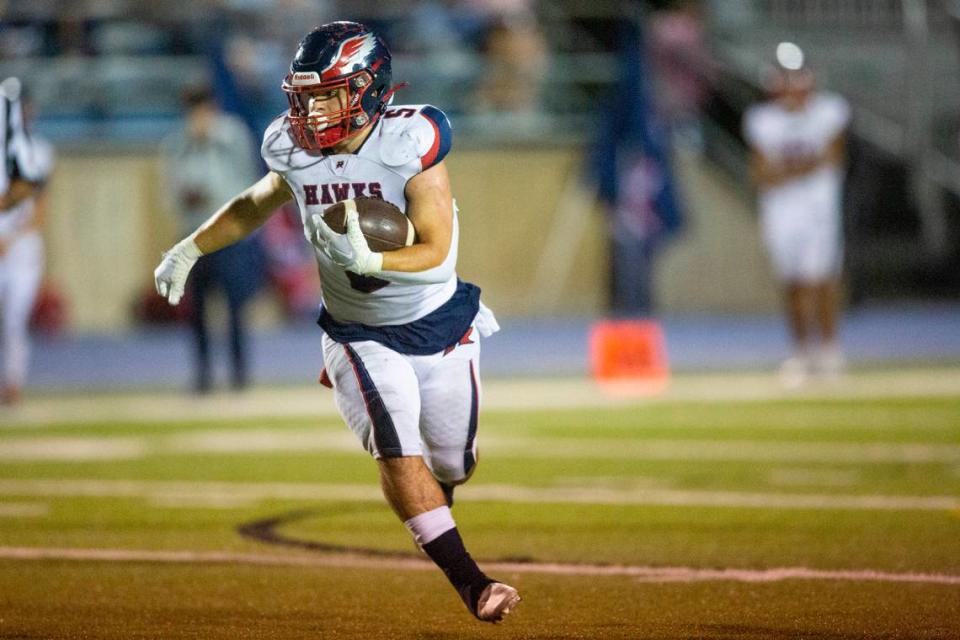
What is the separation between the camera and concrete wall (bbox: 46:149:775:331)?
1794cm

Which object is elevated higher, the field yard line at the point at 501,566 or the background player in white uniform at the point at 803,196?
the background player in white uniform at the point at 803,196

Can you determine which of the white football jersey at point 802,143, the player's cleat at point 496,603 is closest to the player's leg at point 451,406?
the player's cleat at point 496,603

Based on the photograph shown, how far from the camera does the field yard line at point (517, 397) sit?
11.4m

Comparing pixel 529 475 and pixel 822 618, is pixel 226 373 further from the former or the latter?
pixel 822 618

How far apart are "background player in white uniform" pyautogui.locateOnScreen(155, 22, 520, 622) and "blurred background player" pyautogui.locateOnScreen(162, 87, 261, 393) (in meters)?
6.64

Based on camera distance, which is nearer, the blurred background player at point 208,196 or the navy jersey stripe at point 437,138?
the navy jersey stripe at point 437,138

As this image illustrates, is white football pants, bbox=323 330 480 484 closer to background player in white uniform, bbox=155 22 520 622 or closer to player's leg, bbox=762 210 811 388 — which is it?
background player in white uniform, bbox=155 22 520 622

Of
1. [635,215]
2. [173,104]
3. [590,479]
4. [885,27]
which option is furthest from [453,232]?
[885,27]

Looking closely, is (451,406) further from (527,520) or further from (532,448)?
(532,448)

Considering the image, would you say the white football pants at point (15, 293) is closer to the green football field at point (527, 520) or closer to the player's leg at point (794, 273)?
the green football field at point (527, 520)

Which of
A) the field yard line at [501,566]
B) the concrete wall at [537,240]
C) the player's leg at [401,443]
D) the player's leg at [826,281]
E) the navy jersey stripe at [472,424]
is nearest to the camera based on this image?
the player's leg at [401,443]

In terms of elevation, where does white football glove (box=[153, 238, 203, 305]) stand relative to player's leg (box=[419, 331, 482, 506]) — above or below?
above

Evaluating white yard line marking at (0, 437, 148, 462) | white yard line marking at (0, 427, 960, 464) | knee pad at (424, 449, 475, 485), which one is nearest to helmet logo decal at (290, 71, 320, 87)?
knee pad at (424, 449, 475, 485)

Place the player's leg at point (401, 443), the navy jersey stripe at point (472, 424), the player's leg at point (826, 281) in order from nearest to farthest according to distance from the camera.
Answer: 1. the player's leg at point (401, 443)
2. the navy jersey stripe at point (472, 424)
3. the player's leg at point (826, 281)
